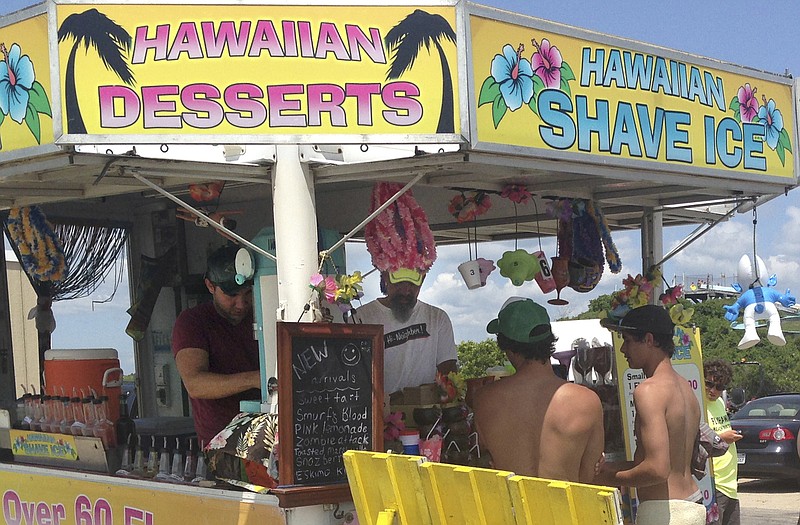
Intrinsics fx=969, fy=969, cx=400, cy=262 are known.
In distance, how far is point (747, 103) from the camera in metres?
5.80

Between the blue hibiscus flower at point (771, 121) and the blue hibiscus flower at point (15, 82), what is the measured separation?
415 centimetres

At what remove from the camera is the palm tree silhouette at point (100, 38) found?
4.18 meters

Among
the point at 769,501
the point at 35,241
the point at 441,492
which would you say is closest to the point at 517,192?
the point at 441,492

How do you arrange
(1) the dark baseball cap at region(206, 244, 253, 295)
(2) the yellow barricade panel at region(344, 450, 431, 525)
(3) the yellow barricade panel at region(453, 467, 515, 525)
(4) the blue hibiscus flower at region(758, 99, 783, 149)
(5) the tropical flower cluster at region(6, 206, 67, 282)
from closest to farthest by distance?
(3) the yellow barricade panel at region(453, 467, 515, 525), (2) the yellow barricade panel at region(344, 450, 431, 525), (1) the dark baseball cap at region(206, 244, 253, 295), (4) the blue hibiscus flower at region(758, 99, 783, 149), (5) the tropical flower cluster at region(6, 206, 67, 282)

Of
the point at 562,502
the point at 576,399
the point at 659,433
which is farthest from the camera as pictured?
the point at 659,433

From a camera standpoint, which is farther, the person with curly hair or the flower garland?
the person with curly hair

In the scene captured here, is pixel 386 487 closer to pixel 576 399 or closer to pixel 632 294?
pixel 576 399

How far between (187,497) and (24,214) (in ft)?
8.21

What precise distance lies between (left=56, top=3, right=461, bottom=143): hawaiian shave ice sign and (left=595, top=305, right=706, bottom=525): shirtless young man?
1350mm

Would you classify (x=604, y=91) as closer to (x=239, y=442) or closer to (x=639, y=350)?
(x=639, y=350)

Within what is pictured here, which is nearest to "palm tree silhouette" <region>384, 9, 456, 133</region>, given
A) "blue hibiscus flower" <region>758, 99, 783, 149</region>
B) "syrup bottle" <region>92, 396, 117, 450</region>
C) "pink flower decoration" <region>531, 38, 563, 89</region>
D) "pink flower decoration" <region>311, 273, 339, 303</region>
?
"pink flower decoration" <region>531, 38, 563, 89</region>

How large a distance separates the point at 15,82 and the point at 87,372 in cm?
220

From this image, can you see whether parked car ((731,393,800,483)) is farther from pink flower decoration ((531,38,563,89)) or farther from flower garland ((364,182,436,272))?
pink flower decoration ((531,38,563,89))

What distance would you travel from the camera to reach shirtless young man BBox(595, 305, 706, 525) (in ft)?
14.1
